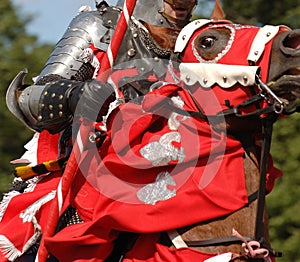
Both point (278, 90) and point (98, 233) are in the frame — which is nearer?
point (278, 90)

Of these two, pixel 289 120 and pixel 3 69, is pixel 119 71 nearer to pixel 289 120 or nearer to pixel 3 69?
pixel 289 120

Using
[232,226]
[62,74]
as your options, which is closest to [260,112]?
[232,226]

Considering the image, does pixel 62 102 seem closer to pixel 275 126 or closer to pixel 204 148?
pixel 204 148

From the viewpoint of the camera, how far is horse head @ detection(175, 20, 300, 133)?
402 centimetres

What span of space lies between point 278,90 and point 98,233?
104 cm

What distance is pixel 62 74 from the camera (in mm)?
4918

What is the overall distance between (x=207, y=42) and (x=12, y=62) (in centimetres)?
652

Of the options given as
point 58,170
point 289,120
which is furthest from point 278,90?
point 289,120

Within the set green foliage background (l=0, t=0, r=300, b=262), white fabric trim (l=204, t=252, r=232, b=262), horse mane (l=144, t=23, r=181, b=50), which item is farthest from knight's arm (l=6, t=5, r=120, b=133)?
green foliage background (l=0, t=0, r=300, b=262)

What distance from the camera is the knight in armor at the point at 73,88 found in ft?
14.9

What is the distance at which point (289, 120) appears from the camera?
9062 millimetres

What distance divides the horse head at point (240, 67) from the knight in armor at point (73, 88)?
0.35 metres

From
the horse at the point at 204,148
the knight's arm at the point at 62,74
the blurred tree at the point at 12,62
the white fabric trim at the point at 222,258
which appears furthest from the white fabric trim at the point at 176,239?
the blurred tree at the point at 12,62

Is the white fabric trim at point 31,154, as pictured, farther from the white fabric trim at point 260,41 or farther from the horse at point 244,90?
the white fabric trim at point 260,41
